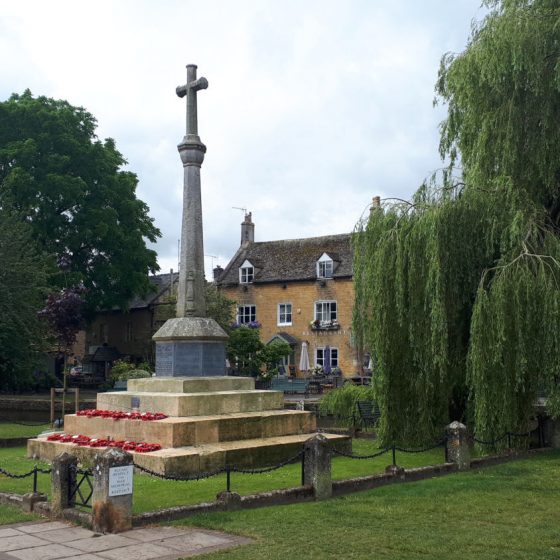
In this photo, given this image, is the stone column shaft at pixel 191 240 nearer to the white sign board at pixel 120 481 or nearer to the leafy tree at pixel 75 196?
the white sign board at pixel 120 481

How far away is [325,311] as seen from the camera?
145ft

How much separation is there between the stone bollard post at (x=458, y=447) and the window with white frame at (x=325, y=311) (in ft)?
97.5

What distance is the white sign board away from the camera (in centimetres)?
920

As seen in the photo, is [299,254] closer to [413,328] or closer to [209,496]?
[413,328]

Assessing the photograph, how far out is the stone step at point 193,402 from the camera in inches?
568

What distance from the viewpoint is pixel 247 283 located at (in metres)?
47.0

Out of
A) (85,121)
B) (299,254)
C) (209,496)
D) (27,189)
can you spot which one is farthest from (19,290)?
(299,254)

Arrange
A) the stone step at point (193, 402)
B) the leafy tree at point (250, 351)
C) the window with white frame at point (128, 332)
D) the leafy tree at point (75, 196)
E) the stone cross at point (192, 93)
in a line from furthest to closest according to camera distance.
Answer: the window with white frame at point (128, 332), the leafy tree at point (250, 351), the leafy tree at point (75, 196), the stone cross at point (192, 93), the stone step at point (193, 402)

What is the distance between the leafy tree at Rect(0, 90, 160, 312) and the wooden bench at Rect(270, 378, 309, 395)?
33.0 ft

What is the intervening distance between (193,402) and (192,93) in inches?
300

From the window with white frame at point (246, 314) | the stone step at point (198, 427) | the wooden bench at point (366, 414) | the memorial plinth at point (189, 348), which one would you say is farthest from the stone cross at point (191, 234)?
the window with white frame at point (246, 314)

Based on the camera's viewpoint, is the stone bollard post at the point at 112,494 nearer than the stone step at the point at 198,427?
Yes

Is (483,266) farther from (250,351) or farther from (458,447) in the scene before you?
(250,351)

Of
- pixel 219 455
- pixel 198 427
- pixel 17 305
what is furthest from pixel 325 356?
pixel 219 455
